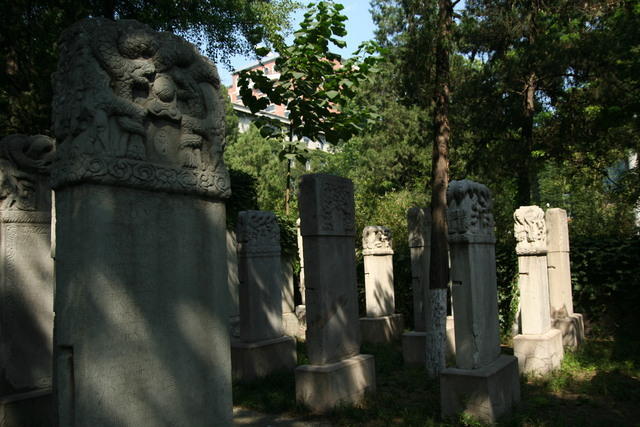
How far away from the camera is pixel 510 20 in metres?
12.7

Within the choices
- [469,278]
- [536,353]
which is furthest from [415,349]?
[469,278]

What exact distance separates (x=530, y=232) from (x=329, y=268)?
3.76 metres

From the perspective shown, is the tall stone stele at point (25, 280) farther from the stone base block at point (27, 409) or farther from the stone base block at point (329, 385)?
the stone base block at point (329, 385)

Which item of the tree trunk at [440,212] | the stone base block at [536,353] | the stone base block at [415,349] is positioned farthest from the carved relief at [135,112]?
the stone base block at [415,349]

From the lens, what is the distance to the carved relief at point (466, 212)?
6.16 metres

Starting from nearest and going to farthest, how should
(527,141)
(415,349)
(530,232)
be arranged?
(530,232)
(415,349)
(527,141)

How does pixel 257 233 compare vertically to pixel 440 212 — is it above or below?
below

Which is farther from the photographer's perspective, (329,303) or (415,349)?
(415,349)

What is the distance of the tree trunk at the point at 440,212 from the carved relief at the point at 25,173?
5.44 m

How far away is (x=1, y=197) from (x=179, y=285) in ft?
9.40

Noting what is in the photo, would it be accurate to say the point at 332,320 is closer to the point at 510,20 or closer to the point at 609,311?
the point at 609,311

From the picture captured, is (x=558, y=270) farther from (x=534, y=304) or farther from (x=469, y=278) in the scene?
(x=469, y=278)

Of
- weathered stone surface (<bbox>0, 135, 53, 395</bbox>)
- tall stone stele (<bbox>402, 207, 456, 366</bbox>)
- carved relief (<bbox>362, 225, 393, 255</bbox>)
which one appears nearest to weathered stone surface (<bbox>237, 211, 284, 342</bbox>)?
tall stone stele (<bbox>402, 207, 456, 366</bbox>)

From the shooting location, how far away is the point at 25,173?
16.7 ft
